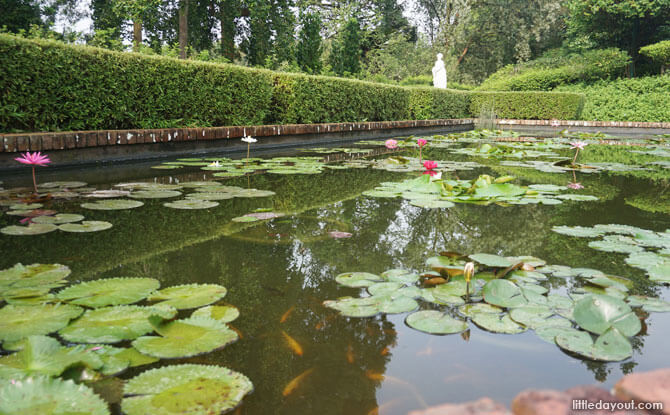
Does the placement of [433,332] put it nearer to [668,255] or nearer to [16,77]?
[668,255]

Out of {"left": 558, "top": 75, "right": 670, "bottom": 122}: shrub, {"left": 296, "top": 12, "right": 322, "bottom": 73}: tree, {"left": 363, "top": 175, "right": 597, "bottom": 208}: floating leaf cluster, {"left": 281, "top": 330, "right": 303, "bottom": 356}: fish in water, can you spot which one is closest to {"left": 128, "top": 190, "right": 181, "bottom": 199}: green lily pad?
{"left": 363, "top": 175, "right": 597, "bottom": 208}: floating leaf cluster

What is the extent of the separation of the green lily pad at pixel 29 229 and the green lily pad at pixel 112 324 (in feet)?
3.13

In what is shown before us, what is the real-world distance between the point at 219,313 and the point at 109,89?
383cm

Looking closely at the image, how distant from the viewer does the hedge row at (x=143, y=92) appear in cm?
350

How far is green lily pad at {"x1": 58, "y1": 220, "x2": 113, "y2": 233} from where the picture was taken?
5.99 feet

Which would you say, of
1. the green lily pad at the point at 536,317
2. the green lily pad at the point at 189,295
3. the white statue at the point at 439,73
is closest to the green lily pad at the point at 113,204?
the green lily pad at the point at 189,295

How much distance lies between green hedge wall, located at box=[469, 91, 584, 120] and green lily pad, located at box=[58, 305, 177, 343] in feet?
44.7

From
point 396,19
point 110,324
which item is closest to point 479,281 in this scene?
point 110,324

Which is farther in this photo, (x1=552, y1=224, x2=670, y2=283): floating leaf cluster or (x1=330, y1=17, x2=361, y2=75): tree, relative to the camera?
(x1=330, y1=17, x2=361, y2=75): tree

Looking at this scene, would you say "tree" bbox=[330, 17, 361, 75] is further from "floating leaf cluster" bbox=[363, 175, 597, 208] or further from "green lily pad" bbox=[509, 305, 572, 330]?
"green lily pad" bbox=[509, 305, 572, 330]

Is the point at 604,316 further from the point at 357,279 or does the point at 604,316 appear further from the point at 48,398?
the point at 48,398

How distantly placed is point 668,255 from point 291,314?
4.82 feet

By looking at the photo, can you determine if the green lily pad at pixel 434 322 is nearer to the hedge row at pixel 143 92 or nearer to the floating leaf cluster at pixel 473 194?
the floating leaf cluster at pixel 473 194

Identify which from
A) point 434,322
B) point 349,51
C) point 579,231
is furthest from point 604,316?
point 349,51
